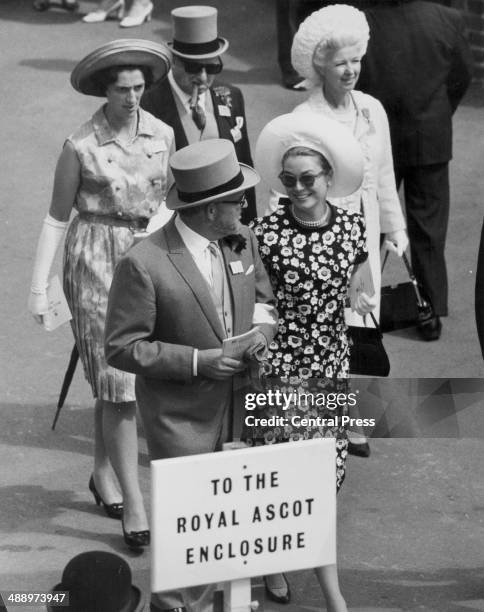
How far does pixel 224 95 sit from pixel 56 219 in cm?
133

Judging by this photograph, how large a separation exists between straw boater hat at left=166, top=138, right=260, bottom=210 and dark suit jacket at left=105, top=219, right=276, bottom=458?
14cm

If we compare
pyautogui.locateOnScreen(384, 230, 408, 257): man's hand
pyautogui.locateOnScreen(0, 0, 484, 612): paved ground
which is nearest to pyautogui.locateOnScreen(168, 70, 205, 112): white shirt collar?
pyautogui.locateOnScreen(384, 230, 408, 257): man's hand

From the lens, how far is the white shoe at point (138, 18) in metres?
13.4

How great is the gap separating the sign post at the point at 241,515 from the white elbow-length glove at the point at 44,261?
6.53 feet

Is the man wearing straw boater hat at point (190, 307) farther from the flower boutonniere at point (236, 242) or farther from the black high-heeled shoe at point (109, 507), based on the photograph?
the black high-heeled shoe at point (109, 507)

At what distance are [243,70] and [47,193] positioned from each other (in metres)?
3.06

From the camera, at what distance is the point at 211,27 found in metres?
7.09

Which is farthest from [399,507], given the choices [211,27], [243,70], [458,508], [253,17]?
[253,17]

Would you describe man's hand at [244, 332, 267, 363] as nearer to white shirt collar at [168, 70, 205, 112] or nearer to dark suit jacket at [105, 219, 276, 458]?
dark suit jacket at [105, 219, 276, 458]

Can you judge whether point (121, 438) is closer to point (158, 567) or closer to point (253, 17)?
point (158, 567)

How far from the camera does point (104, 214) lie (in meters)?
6.21

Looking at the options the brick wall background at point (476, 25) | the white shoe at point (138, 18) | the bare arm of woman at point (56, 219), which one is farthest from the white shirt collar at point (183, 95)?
the white shoe at point (138, 18)

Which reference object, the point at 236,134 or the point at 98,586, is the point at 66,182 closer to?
the point at 236,134
